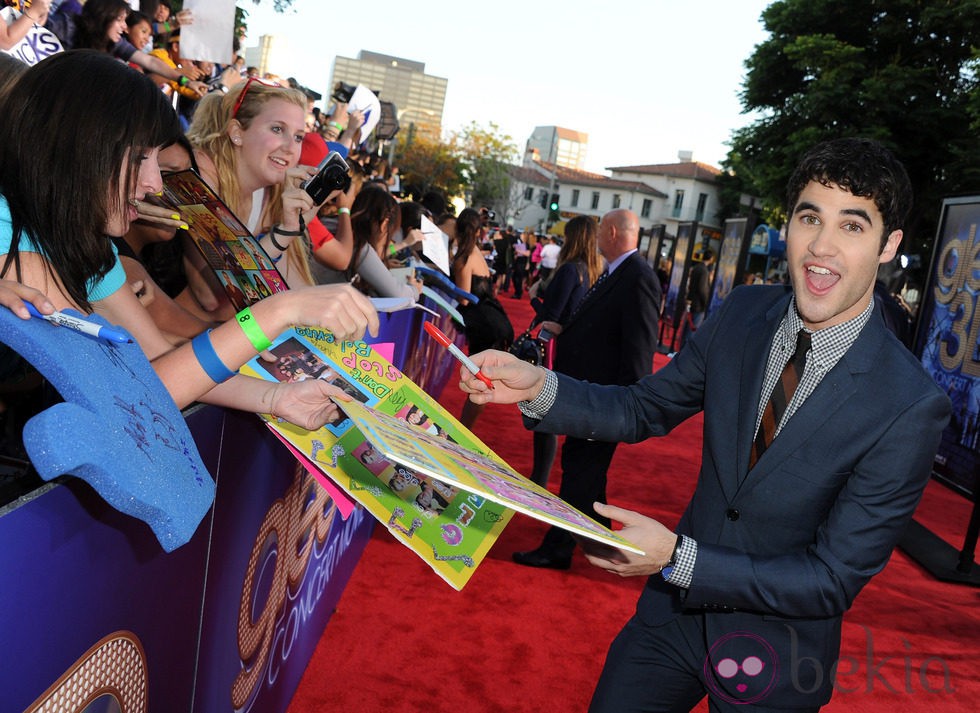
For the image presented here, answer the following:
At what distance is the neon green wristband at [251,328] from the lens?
5.70 feet

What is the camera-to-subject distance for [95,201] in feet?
5.29

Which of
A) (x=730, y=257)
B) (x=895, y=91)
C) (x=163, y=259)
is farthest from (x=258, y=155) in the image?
(x=895, y=91)

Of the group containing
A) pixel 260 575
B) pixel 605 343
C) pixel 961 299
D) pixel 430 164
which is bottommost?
pixel 260 575

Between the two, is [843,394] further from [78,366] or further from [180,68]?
[180,68]

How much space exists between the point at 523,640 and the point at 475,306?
11.5 ft

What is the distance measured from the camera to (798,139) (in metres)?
27.9

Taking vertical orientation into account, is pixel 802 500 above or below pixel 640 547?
above

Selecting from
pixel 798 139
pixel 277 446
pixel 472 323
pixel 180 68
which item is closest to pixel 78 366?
pixel 277 446

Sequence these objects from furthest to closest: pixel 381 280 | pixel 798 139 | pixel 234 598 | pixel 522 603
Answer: pixel 798 139, pixel 381 280, pixel 522 603, pixel 234 598

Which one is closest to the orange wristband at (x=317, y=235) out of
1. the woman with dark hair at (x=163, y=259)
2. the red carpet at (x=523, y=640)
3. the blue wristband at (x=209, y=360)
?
the woman with dark hair at (x=163, y=259)

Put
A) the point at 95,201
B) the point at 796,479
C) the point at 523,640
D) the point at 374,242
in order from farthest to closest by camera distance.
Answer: the point at 374,242 < the point at 523,640 < the point at 796,479 < the point at 95,201

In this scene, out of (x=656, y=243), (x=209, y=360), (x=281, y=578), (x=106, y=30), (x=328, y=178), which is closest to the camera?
(x=209, y=360)

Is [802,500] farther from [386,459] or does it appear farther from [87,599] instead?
[87,599]

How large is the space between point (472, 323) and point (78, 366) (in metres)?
5.84
